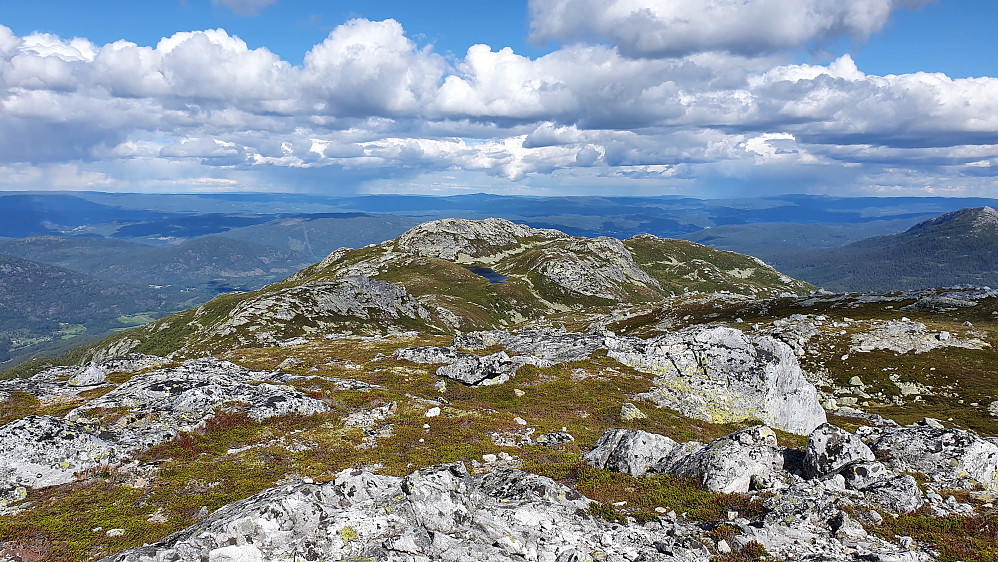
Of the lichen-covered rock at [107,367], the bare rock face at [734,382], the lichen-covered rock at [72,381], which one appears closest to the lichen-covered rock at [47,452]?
the lichen-covered rock at [72,381]

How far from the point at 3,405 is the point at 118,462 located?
19.6 meters

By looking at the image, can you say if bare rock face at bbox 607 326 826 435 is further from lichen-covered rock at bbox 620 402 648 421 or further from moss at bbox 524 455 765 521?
moss at bbox 524 455 765 521

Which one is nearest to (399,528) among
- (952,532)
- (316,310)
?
(952,532)

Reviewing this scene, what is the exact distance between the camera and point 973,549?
14.0 meters

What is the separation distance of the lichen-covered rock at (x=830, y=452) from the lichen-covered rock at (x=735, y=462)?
1307 millimetres

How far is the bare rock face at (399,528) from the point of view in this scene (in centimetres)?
1273

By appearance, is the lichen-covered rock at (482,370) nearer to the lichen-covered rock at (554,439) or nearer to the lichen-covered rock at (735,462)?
the lichen-covered rock at (554,439)

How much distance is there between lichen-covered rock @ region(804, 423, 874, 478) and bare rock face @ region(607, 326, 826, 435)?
1777 cm

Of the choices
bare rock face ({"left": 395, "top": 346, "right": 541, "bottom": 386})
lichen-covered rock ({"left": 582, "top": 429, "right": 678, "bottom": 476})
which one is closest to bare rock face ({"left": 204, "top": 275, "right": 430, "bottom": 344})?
bare rock face ({"left": 395, "top": 346, "right": 541, "bottom": 386})

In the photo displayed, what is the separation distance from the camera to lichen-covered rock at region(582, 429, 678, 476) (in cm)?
2120

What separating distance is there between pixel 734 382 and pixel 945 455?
19490 millimetres

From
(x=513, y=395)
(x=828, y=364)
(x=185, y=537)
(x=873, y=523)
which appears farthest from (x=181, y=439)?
(x=828, y=364)

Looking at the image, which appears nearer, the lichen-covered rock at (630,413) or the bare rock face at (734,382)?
the lichen-covered rock at (630,413)

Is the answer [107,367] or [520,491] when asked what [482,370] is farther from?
[107,367]
